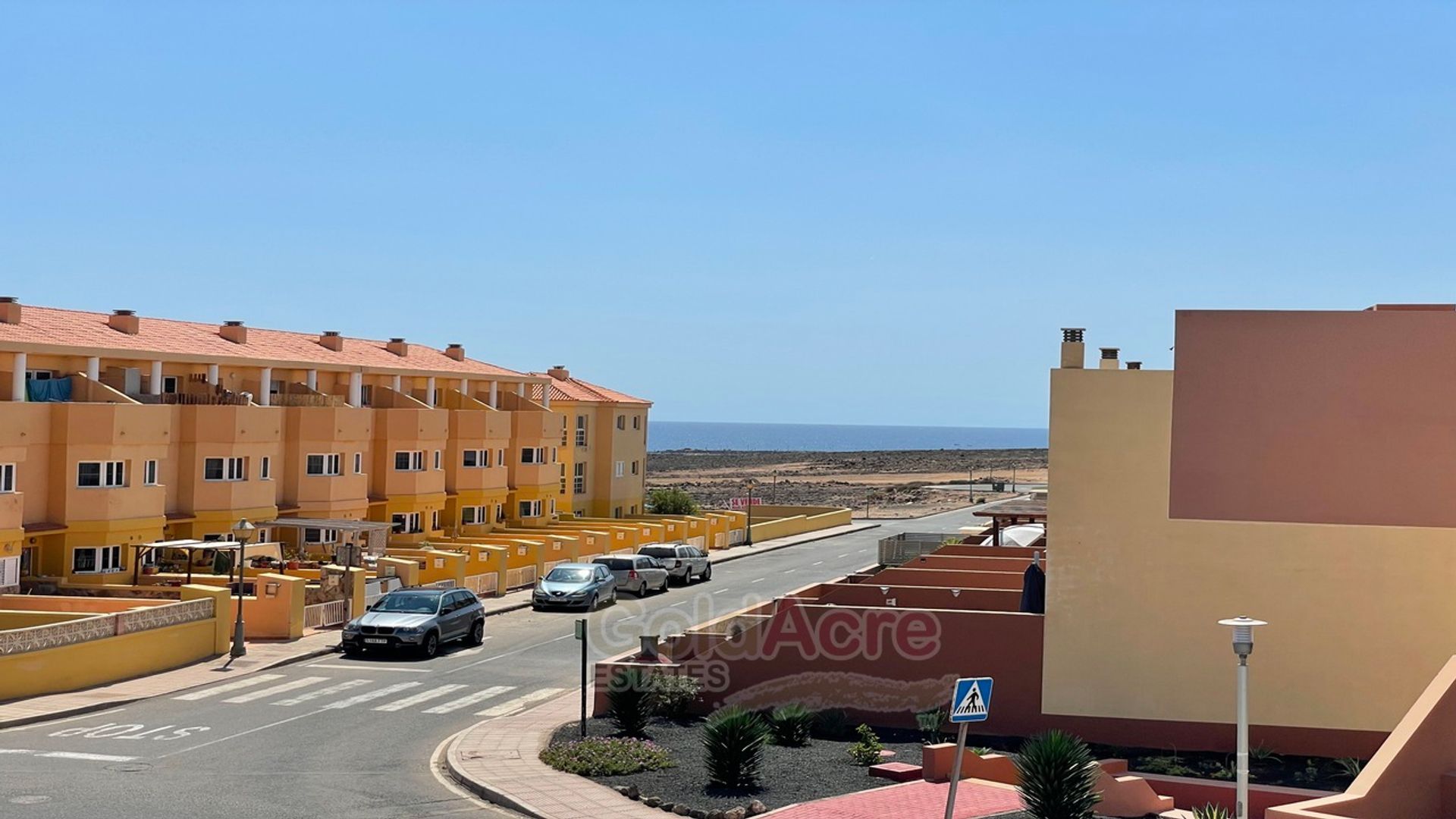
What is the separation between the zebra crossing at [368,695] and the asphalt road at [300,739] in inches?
1.7

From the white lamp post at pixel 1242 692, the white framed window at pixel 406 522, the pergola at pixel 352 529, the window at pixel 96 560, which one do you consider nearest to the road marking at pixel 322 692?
the pergola at pixel 352 529

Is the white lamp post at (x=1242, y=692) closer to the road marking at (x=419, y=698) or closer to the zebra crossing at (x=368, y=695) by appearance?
the zebra crossing at (x=368, y=695)

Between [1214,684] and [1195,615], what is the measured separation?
1.04m

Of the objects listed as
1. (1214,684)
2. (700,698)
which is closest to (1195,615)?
(1214,684)

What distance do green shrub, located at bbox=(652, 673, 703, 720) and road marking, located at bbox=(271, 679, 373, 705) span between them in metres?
6.67

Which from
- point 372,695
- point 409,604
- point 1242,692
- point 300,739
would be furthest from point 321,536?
point 1242,692

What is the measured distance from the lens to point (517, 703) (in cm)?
2572

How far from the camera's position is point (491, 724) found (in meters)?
23.2

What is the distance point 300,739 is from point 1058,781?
38.6 ft

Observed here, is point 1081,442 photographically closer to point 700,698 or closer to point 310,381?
point 700,698

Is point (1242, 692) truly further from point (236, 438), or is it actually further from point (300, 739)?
point (236, 438)

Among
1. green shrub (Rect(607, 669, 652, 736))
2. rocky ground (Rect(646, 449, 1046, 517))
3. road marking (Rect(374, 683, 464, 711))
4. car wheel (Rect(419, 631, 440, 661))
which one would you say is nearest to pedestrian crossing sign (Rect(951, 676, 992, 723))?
green shrub (Rect(607, 669, 652, 736))

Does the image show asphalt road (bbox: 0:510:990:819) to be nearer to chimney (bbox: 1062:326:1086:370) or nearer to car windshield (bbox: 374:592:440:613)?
car windshield (bbox: 374:592:440:613)

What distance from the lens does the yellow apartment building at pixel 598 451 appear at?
65062mm
